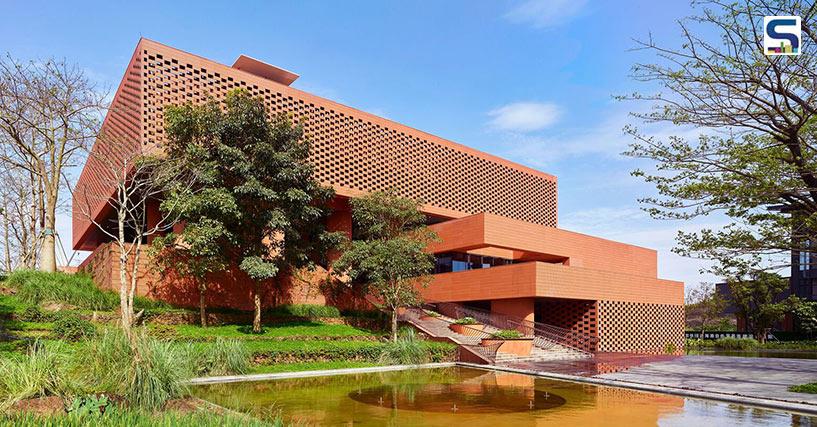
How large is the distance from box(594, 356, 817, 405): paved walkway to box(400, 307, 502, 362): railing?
419cm

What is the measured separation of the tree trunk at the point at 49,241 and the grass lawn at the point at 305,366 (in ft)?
37.3

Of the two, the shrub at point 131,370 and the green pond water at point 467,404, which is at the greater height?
the shrub at point 131,370

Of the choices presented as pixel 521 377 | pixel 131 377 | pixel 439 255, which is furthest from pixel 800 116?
pixel 439 255

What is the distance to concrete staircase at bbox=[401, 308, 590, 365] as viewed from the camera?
17.8 m

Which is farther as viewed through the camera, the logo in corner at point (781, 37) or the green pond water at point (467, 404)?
the logo in corner at point (781, 37)

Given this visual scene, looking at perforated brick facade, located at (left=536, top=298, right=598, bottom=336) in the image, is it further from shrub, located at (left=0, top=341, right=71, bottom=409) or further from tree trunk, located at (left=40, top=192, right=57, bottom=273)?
shrub, located at (left=0, top=341, right=71, bottom=409)

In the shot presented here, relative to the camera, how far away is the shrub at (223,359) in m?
12.4

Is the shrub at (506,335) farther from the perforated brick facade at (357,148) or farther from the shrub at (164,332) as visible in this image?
the shrub at (164,332)

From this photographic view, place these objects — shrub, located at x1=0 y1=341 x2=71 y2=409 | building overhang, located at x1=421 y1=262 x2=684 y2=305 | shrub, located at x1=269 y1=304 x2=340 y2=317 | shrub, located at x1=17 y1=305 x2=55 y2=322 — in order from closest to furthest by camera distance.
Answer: shrub, located at x1=0 y1=341 x2=71 y2=409
shrub, located at x1=17 y1=305 x2=55 y2=322
shrub, located at x1=269 y1=304 x2=340 y2=317
building overhang, located at x1=421 y1=262 x2=684 y2=305

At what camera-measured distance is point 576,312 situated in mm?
23422

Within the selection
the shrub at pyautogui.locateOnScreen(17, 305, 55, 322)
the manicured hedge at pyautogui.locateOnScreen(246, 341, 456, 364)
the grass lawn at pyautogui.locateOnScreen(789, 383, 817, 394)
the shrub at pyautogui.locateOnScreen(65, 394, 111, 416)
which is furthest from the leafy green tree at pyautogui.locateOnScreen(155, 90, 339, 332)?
the grass lawn at pyautogui.locateOnScreen(789, 383, 817, 394)

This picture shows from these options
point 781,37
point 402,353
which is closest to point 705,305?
point 402,353

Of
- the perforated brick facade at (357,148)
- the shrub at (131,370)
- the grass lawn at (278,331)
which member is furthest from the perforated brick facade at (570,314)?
the shrub at (131,370)

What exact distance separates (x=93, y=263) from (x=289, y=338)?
903 centimetres
